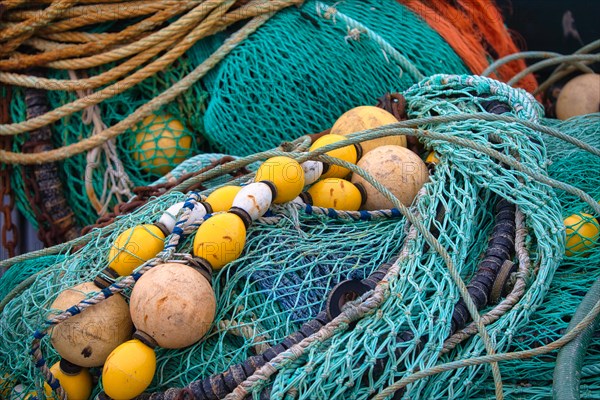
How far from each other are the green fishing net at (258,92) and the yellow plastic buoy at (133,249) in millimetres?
752

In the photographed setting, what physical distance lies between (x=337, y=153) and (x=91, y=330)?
30.2 inches

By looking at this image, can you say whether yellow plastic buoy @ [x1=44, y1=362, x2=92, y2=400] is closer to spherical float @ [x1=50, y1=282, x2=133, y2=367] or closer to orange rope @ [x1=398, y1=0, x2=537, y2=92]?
spherical float @ [x1=50, y1=282, x2=133, y2=367]

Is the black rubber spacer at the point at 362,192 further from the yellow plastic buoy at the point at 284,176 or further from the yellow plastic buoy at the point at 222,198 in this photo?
the yellow plastic buoy at the point at 222,198

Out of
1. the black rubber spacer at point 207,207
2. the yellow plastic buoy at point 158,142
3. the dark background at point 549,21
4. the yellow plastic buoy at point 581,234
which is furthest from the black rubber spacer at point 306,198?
the dark background at point 549,21

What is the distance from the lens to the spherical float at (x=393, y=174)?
1.83 meters

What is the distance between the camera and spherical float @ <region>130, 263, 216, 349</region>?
4.84ft

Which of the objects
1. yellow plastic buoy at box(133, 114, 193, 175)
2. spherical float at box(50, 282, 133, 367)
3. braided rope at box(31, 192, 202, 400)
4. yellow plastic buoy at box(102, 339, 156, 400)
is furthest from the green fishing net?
yellow plastic buoy at box(102, 339, 156, 400)

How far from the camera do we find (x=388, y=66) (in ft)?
7.80

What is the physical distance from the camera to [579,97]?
106 inches

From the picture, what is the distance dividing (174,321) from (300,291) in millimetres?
284

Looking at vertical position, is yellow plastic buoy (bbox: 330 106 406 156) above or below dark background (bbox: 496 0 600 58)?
above

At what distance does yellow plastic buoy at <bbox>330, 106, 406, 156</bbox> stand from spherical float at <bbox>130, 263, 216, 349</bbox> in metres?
0.71

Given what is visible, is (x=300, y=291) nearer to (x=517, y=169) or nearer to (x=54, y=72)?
(x=517, y=169)

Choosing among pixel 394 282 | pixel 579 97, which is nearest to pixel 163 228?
pixel 394 282
